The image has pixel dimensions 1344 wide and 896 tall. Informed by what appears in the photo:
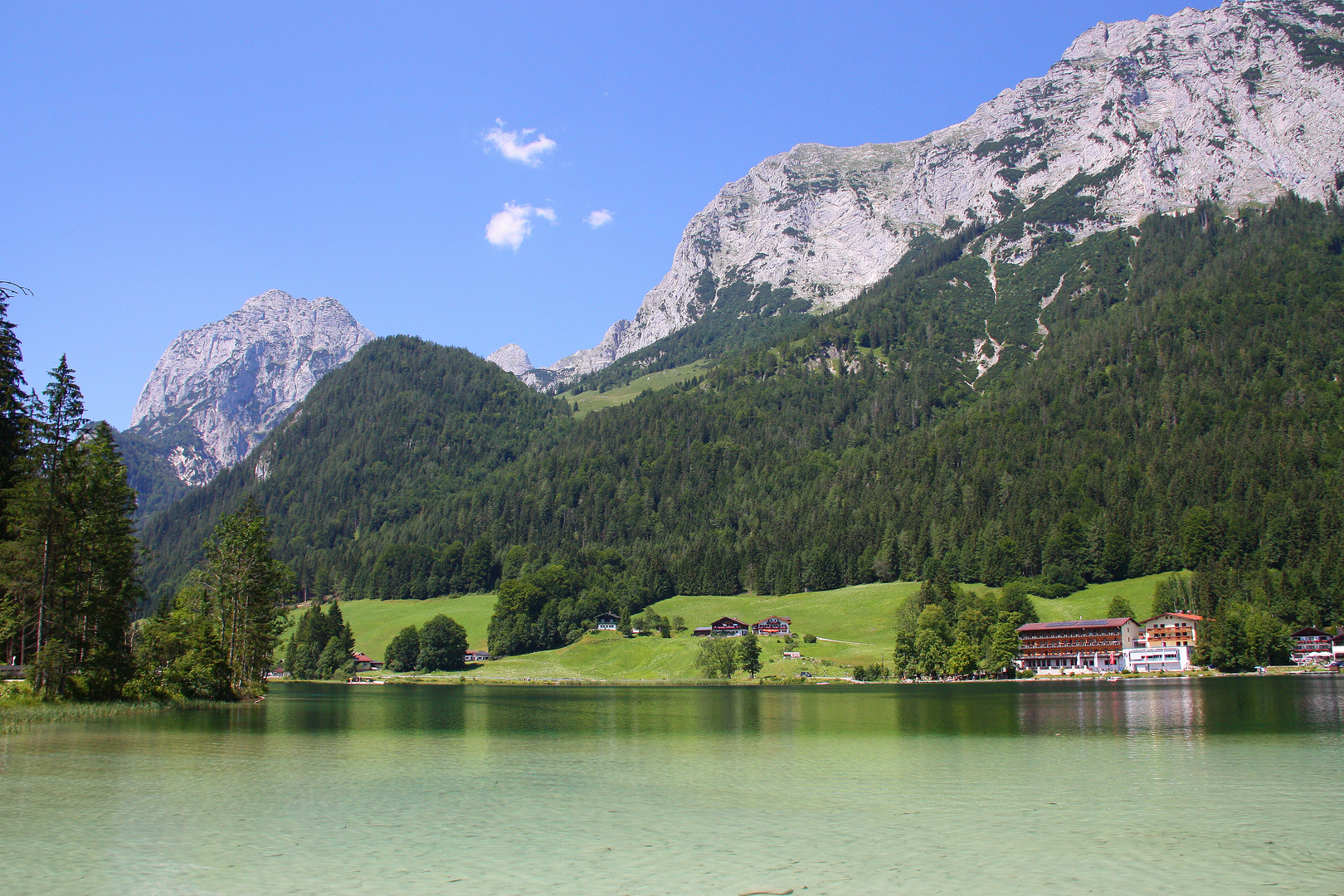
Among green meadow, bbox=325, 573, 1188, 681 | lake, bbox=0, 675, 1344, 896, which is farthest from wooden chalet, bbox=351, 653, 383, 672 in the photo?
lake, bbox=0, 675, 1344, 896

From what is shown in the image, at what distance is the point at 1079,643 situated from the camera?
150250mm

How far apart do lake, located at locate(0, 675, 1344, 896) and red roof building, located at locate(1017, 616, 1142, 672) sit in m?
97.7

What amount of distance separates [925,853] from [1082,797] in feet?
35.2

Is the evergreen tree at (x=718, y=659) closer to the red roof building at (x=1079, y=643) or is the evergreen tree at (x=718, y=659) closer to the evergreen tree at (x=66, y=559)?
the red roof building at (x=1079, y=643)

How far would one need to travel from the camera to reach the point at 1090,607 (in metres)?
162

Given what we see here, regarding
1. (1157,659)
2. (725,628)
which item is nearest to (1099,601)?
(1157,659)

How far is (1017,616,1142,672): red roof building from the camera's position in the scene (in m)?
147

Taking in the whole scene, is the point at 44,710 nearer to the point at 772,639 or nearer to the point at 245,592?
the point at 245,592

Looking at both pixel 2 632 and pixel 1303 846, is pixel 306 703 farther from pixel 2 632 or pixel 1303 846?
pixel 1303 846

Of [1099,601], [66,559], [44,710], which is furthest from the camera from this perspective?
[1099,601]

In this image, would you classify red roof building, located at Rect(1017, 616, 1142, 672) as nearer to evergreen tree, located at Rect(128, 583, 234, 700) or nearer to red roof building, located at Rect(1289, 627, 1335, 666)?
red roof building, located at Rect(1289, 627, 1335, 666)

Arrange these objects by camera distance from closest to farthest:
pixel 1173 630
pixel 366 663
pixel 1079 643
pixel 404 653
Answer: pixel 1173 630 < pixel 1079 643 < pixel 404 653 < pixel 366 663

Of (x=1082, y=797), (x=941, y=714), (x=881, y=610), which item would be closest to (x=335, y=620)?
(x=881, y=610)

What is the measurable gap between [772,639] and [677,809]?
430 ft
